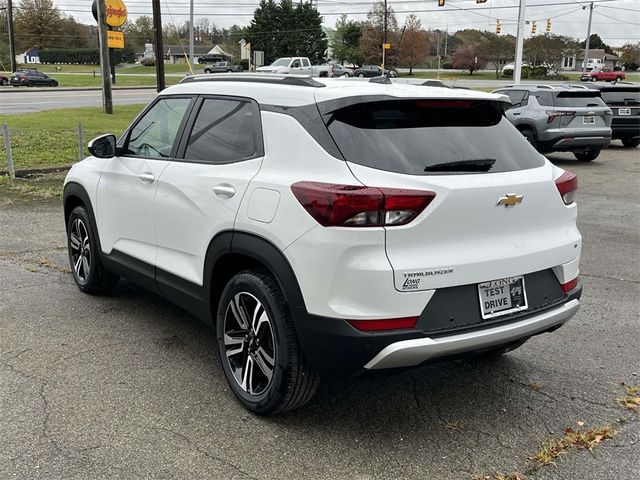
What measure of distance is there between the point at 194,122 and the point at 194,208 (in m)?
0.67

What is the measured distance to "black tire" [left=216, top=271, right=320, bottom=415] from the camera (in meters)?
3.22

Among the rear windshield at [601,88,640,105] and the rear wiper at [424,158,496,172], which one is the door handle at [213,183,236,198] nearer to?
the rear wiper at [424,158,496,172]

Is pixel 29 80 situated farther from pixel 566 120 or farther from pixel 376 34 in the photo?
pixel 566 120

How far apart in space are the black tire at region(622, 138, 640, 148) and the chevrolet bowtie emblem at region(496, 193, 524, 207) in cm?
1750

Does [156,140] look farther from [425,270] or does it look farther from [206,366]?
[425,270]

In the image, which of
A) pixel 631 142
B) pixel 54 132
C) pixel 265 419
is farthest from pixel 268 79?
pixel 631 142

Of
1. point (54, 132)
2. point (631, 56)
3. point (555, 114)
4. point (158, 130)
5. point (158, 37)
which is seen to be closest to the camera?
point (158, 130)

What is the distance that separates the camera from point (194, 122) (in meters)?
4.18

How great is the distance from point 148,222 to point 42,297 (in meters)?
1.75

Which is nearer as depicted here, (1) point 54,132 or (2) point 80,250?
(2) point 80,250

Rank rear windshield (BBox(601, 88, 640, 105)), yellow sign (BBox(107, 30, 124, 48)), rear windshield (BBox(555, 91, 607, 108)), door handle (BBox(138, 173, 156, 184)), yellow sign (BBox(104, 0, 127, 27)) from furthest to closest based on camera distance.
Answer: yellow sign (BBox(107, 30, 124, 48))
yellow sign (BBox(104, 0, 127, 27))
rear windshield (BBox(601, 88, 640, 105))
rear windshield (BBox(555, 91, 607, 108))
door handle (BBox(138, 173, 156, 184))

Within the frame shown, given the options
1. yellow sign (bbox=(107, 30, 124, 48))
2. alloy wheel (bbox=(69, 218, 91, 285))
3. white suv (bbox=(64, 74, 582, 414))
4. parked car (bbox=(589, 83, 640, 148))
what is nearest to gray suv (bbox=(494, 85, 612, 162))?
parked car (bbox=(589, 83, 640, 148))

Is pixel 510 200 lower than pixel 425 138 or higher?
lower

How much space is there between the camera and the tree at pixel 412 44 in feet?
261
